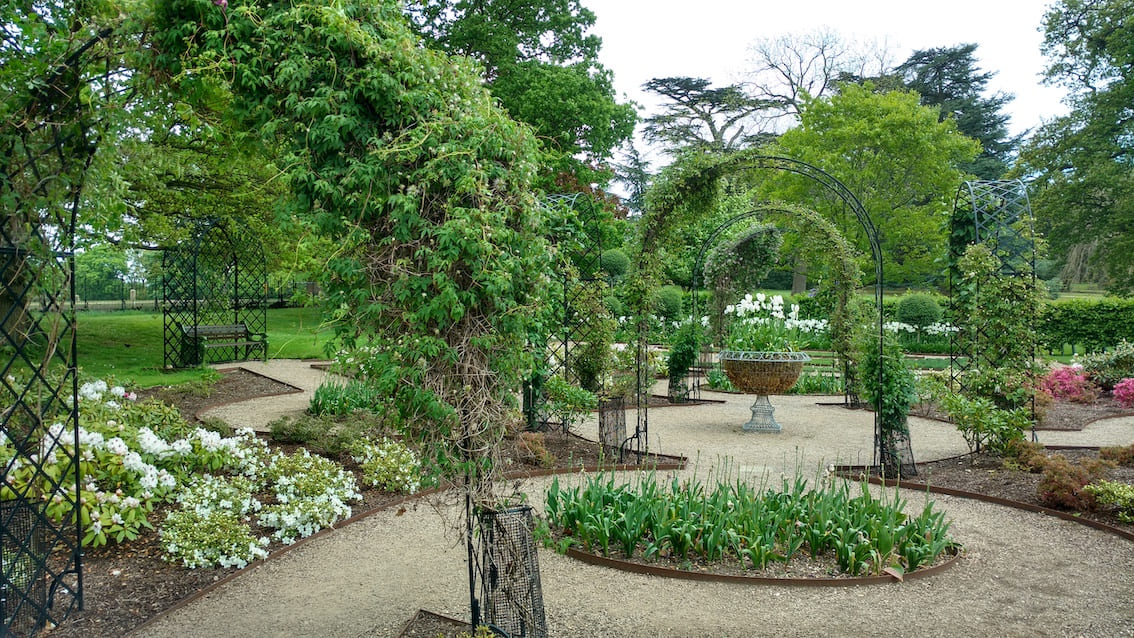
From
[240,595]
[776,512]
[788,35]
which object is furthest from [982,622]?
[788,35]

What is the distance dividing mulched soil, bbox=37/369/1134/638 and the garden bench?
9.23 m

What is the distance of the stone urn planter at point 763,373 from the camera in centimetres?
918

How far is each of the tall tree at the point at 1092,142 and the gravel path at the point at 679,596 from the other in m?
15.9

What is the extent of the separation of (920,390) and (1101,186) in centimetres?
1337

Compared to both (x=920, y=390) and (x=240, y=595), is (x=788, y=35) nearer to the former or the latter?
(x=920, y=390)

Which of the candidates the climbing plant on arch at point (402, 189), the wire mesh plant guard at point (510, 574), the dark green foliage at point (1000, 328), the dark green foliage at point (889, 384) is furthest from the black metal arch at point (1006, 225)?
the wire mesh plant guard at point (510, 574)

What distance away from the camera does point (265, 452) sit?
659 cm

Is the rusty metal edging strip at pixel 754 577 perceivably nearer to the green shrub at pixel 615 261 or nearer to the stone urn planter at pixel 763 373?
the stone urn planter at pixel 763 373

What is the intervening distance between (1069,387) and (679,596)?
10603 mm

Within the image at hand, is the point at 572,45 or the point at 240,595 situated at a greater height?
the point at 572,45

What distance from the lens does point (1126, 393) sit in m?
11.2

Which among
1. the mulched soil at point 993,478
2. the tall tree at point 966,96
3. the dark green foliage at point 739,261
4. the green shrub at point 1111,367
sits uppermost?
the tall tree at point 966,96

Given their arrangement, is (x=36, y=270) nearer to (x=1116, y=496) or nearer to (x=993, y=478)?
(x=1116, y=496)

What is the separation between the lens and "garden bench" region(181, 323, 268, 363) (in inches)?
566
